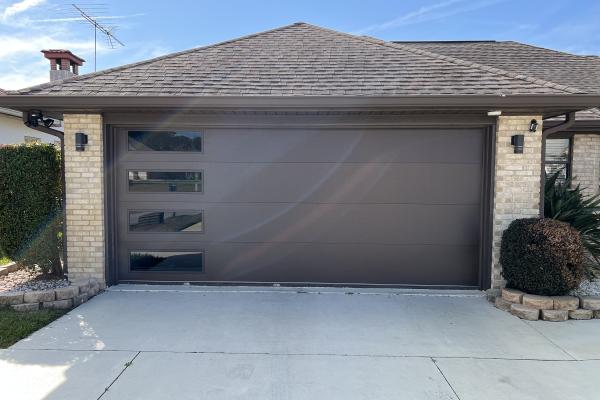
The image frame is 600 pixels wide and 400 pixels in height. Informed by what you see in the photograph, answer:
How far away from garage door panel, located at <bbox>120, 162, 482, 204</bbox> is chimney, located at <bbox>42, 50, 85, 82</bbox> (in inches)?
446

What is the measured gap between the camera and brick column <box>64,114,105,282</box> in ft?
18.0

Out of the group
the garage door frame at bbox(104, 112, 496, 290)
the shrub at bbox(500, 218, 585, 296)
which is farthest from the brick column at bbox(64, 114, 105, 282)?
the shrub at bbox(500, 218, 585, 296)

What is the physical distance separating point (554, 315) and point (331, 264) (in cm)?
291

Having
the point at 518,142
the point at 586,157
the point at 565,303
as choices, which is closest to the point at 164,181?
the point at 518,142

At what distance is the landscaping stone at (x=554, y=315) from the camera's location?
4.51m

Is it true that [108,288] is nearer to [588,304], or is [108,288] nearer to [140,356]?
[140,356]

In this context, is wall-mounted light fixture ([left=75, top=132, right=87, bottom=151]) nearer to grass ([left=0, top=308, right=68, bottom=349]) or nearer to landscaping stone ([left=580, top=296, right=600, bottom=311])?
grass ([left=0, top=308, right=68, bottom=349])

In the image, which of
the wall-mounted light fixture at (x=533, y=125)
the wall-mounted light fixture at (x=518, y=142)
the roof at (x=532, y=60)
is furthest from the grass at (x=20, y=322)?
the roof at (x=532, y=60)

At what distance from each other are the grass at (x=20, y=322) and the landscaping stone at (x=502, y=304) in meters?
→ 5.58

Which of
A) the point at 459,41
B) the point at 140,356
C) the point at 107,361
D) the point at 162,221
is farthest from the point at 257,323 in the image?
the point at 459,41

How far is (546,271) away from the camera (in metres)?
4.59

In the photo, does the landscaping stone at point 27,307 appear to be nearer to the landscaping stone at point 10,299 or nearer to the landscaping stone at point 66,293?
the landscaping stone at point 10,299

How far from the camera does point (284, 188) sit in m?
5.76

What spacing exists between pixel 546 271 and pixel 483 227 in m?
1.12
